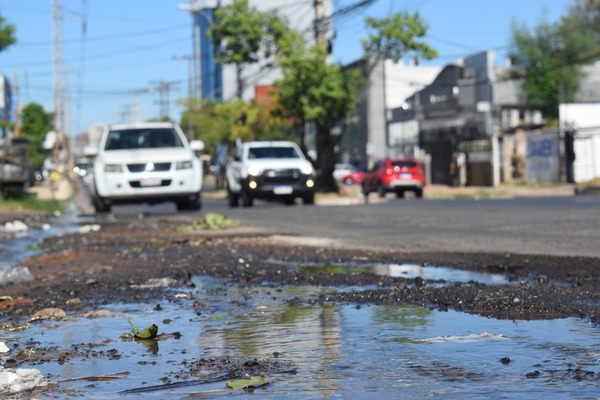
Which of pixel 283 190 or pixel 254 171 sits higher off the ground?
pixel 254 171

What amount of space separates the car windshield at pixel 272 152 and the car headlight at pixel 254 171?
0.99 m

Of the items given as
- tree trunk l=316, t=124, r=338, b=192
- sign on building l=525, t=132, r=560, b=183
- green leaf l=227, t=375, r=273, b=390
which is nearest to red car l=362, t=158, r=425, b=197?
tree trunk l=316, t=124, r=338, b=192

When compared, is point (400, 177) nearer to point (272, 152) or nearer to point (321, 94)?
point (321, 94)

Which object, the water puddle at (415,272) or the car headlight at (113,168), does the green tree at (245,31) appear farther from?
the water puddle at (415,272)

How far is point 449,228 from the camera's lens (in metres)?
14.9

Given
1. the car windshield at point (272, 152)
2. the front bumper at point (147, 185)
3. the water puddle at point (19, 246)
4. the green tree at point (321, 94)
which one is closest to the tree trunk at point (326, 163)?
the green tree at point (321, 94)

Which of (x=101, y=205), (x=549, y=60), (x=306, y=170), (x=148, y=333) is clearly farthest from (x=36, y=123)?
(x=148, y=333)

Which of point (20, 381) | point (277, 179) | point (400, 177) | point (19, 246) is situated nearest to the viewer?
point (20, 381)

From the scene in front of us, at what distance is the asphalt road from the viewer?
11.6 m

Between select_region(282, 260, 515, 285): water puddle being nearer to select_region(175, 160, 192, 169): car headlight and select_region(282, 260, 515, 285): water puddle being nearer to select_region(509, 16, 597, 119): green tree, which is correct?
select_region(175, 160, 192, 169): car headlight

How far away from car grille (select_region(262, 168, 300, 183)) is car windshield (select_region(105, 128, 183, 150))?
477 centimetres

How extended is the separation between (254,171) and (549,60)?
4757 centimetres

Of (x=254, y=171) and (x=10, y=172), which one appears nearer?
(x=254, y=171)

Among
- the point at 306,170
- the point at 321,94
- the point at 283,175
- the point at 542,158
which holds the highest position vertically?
the point at 321,94
